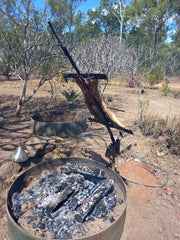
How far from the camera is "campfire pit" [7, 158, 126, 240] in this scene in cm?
188

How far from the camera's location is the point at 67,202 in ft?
7.41

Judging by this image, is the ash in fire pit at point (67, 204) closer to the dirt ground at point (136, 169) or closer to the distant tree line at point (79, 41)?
the dirt ground at point (136, 169)

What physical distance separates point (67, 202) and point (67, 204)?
1.3 inches

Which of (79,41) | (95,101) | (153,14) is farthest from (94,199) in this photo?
(153,14)

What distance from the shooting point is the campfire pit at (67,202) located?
1.88 metres

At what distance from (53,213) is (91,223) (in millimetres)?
475

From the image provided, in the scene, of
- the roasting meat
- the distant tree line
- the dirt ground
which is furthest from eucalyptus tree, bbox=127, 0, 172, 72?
the roasting meat

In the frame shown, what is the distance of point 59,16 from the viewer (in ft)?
17.4

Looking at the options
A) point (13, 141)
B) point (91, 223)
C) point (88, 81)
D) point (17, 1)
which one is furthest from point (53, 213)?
point (17, 1)

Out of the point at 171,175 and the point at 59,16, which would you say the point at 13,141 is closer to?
the point at 171,175

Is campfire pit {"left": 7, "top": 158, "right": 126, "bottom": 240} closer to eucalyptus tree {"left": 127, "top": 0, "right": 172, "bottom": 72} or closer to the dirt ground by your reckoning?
the dirt ground

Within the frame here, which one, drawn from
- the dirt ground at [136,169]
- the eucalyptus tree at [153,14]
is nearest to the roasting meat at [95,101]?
the dirt ground at [136,169]

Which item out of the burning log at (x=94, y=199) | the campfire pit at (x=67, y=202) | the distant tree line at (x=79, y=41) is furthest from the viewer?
the distant tree line at (x=79, y=41)

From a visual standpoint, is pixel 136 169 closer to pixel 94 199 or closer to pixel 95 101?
pixel 94 199
